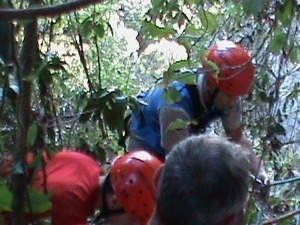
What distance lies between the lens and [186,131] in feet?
8.85

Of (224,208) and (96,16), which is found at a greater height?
(96,16)

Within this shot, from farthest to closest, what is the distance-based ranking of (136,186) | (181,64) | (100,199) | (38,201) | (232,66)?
(232,66), (100,199), (136,186), (181,64), (38,201)

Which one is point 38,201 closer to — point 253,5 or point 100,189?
point 253,5

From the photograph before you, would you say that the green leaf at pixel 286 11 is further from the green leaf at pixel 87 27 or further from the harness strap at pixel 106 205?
the harness strap at pixel 106 205

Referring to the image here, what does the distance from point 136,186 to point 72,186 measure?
172 mm

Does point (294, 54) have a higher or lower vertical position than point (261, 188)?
higher

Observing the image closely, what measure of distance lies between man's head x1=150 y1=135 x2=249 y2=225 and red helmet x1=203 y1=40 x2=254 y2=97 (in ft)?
4.05

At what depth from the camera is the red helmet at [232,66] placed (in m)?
2.72

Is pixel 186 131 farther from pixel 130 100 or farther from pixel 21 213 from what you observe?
pixel 21 213

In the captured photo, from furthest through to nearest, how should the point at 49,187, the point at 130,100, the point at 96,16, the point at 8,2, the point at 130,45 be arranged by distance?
the point at 130,45 → the point at 96,16 → the point at 49,187 → the point at 130,100 → the point at 8,2

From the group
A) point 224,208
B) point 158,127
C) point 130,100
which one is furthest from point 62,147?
point 224,208

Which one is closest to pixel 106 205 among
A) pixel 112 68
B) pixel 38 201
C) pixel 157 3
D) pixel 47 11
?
pixel 157 3

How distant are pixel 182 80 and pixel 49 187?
552 mm

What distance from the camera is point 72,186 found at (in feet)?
7.57
